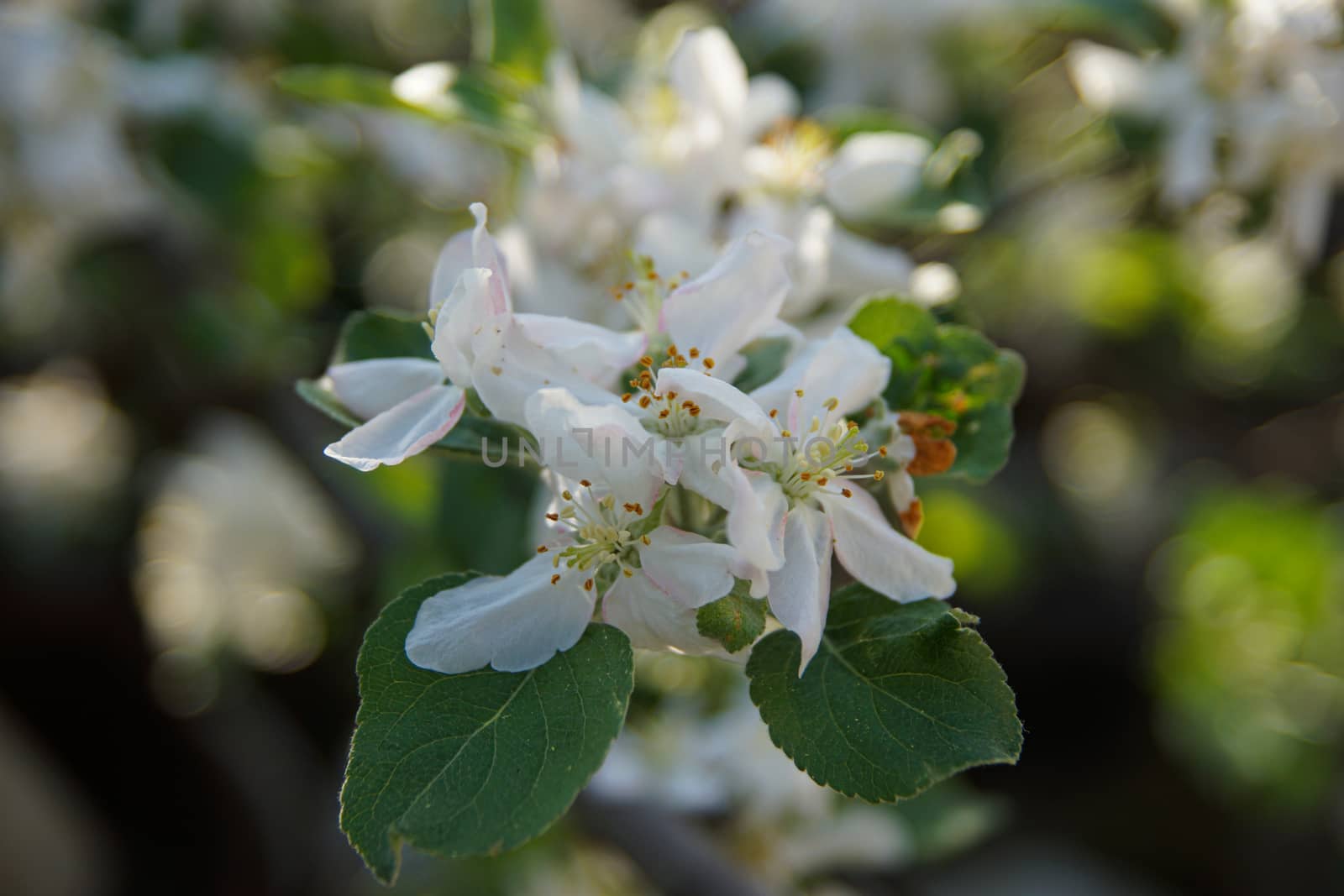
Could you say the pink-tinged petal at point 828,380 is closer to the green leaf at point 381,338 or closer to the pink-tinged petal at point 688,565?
the pink-tinged petal at point 688,565

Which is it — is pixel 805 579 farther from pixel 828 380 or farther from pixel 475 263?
pixel 475 263

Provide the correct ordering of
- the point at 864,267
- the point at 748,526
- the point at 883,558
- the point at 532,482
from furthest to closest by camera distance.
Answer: the point at 532,482, the point at 864,267, the point at 883,558, the point at 748,526

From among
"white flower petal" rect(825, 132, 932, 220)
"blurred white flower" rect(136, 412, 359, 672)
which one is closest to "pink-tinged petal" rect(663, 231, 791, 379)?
"white flower petal" rect(825, 132, 932, 220)

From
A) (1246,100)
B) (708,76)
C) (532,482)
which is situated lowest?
(532,482)

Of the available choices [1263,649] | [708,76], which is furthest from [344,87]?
[1263,649]

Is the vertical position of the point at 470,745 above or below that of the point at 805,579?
below

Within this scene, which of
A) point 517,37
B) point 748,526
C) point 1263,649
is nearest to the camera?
point 748,526

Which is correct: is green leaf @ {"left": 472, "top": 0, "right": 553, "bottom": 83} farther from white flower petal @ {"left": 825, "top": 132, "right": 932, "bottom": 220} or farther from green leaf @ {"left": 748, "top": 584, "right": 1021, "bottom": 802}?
green leaf @ {"left": 748, "top": 584, "right": 1021, "bottom": 802}

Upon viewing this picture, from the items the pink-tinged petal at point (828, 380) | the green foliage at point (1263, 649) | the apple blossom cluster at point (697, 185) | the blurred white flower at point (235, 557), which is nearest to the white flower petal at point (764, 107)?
the apple blossom cluster at point (697, 185)
